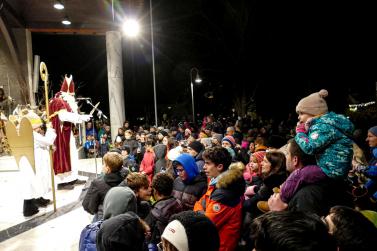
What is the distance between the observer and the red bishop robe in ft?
29.8

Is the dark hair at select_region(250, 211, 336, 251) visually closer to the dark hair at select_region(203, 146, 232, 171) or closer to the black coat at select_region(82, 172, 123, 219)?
the dark hair at select_region(203, 146, 232, 171)

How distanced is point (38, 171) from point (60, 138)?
6.45ft

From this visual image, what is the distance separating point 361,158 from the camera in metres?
5.45

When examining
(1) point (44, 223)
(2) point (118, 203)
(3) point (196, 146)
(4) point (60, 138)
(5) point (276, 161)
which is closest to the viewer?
(2) point (118, 203)

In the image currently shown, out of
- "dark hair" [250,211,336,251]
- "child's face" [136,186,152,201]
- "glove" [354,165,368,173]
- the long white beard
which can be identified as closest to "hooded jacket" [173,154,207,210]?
"child's face" [136,186,152,201]

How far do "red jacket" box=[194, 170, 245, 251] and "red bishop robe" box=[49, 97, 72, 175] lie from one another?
6.93 metres

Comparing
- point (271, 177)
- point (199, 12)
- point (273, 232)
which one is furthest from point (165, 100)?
point (273, 232)

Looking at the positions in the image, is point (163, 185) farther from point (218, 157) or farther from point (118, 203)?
point (218, 157)

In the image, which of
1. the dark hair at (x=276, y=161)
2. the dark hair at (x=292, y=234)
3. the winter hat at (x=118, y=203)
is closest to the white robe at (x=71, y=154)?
the winter hat at (x=118, y=203)

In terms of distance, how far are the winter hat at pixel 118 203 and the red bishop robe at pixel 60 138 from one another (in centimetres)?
642

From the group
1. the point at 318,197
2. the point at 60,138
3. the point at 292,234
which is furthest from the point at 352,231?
the point at 60,138

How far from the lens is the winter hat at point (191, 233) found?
1974mm

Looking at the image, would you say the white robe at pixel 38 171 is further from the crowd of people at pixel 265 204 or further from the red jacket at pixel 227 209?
the red jacket at pixel 227 209

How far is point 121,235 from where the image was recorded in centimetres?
242
